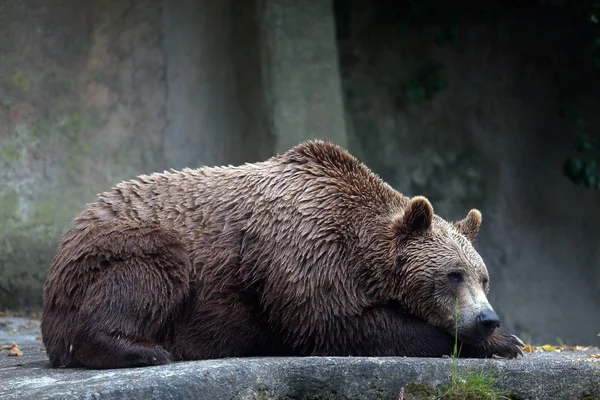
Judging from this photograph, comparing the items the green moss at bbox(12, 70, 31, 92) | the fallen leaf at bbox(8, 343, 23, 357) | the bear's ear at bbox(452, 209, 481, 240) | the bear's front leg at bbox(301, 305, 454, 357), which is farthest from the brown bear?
the green moss at bbox(12, 70, 31, 92)

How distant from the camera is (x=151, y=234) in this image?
4980mm

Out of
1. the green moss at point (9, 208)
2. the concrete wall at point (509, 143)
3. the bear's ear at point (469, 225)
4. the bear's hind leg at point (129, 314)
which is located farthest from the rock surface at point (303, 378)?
the concrete wall at point (509, 143)

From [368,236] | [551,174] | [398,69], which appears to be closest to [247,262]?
[368,236]

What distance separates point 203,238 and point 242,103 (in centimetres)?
442

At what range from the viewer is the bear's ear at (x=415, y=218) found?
5.02 m

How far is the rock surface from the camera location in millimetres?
3840

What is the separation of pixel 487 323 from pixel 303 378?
105 centimetres

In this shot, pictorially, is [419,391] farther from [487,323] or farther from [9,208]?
[9,208]

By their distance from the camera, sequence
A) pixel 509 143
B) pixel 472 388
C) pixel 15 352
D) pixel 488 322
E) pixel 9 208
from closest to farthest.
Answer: pixel 472 388 < pixel 488 322 < pixel 15 352 < pixel 9 208 < pixel 509 143

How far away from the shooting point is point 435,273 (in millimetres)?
4988

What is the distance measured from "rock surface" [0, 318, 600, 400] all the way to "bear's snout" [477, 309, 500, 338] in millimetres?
205

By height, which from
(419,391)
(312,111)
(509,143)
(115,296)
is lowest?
(419,391)

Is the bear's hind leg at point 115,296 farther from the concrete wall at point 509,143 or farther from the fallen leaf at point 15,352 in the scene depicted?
the concrete wall at point 509,143

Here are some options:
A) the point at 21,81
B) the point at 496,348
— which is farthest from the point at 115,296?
the point at 21,81
